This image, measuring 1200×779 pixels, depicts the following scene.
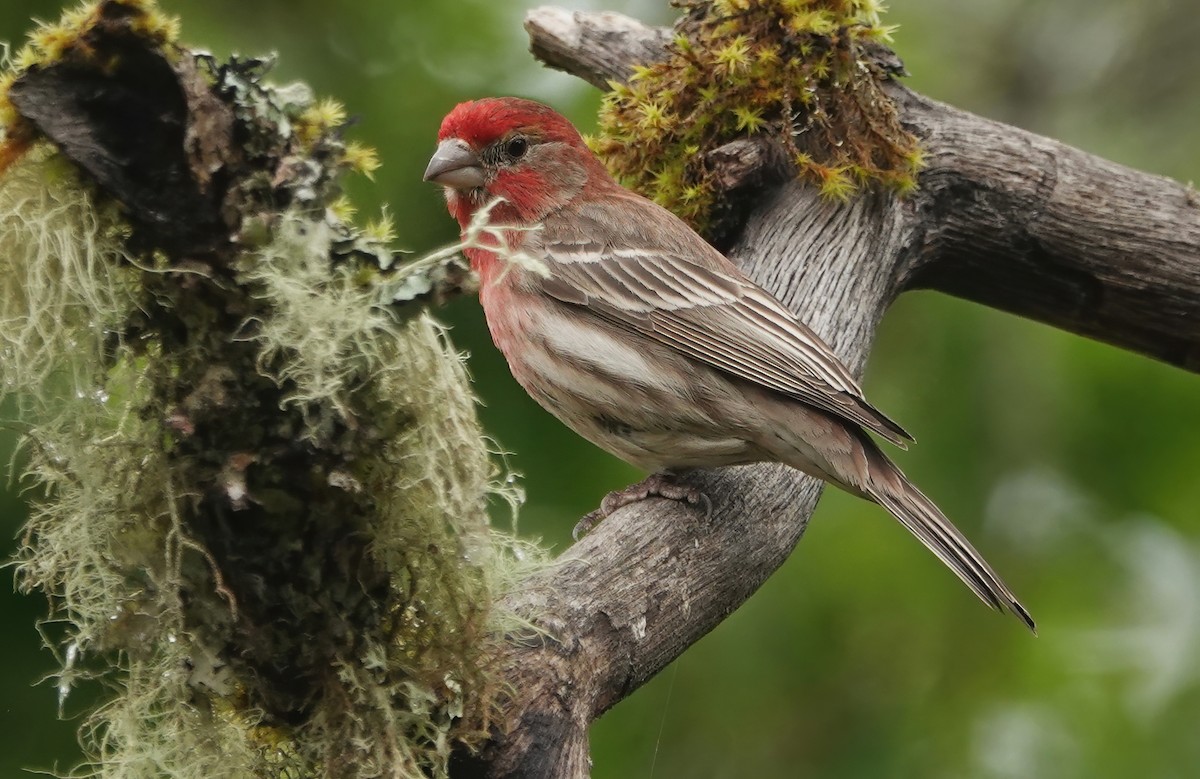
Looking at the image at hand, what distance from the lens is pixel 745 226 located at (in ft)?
16.3

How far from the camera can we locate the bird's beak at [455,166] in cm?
448

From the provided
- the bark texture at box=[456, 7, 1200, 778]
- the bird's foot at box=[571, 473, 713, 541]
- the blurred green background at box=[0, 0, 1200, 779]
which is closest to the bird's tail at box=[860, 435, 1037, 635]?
the bark texture at box=[456, 7, 1200, 778]

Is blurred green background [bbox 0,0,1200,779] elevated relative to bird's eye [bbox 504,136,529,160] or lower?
lower

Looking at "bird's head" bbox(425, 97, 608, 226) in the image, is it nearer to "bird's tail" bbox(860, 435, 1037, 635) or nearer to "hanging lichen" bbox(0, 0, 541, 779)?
"bird's tail" bbox(860, 435, 1037, 635)

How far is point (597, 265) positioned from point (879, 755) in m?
2.31

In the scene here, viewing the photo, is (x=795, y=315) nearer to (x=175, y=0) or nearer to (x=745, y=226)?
(x=745, y=226)

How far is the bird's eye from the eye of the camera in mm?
4672

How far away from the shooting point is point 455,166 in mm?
4516

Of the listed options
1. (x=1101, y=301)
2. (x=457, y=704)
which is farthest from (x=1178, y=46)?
(x=457, y=704)

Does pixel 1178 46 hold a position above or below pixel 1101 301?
above

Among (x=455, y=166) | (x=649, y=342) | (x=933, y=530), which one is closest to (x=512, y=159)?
(x=455, y=166)

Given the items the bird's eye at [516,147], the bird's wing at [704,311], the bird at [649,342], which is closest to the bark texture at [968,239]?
the bird at [649,342]

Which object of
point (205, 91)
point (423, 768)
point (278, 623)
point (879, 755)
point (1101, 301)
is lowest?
point (879, 755)

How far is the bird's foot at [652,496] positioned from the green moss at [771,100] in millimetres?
1292
